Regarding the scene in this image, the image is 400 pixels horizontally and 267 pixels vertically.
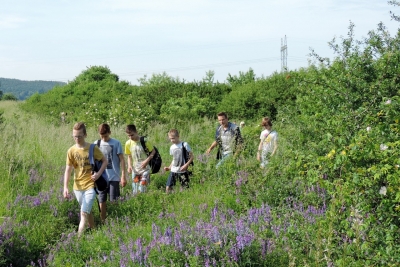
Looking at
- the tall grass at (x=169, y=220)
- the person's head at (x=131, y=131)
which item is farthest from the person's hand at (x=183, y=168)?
the person's head at (x=131, y=131)

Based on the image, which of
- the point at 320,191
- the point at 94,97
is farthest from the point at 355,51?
the point at 94,97

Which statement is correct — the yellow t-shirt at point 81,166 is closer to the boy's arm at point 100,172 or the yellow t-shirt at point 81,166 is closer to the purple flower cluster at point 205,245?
the boy's arm at point 100,172

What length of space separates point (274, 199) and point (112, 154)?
2.65 metres

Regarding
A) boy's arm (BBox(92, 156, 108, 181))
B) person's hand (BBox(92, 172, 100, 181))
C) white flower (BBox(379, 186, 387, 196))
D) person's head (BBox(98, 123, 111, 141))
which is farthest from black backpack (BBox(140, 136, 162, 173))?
white flower (BBox(379, 186, 387, 196))

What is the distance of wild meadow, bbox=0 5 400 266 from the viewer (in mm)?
3730

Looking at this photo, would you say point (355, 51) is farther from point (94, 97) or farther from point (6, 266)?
point (94, 97)

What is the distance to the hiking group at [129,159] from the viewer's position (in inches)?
255

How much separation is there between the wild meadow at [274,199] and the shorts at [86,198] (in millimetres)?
332

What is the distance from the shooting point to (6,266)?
5539 millimetres

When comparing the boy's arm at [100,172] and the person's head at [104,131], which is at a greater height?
the person's head at [104,131]

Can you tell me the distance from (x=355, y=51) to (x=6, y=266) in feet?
19.2

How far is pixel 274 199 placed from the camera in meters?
6.59

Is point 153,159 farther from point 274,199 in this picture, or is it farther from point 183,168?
point 274,199

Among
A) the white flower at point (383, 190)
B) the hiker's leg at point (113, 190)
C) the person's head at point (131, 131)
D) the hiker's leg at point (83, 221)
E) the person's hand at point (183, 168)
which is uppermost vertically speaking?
the person's head at point (131, 131)
